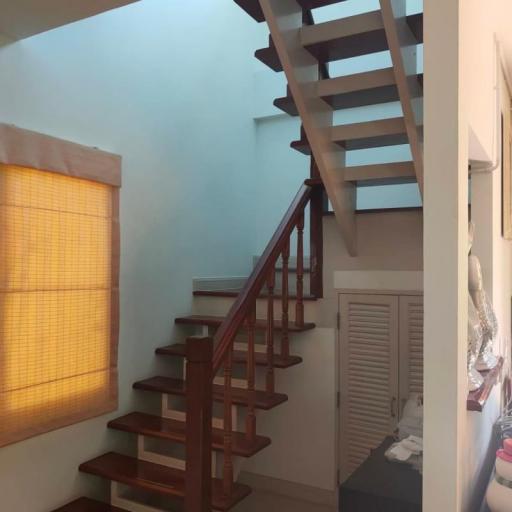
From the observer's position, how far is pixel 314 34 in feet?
7.97

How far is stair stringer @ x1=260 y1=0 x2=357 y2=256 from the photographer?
2291mm

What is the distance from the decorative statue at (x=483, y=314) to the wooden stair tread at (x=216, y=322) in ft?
3.78

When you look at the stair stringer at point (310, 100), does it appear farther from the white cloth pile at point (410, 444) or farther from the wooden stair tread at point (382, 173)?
the white cloth pile at point (410, 444)

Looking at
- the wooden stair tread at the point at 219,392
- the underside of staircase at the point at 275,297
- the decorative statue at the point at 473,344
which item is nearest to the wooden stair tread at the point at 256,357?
the underside of staircase at the point at 275,297

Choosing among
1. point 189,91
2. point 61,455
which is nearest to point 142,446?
point 61,455

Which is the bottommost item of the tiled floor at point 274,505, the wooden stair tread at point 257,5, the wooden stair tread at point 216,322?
the tiled floor at point 274,505

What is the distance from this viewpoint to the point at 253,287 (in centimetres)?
252

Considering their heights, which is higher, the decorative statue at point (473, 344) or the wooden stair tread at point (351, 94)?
the wooden stair tread at point (351, 94)

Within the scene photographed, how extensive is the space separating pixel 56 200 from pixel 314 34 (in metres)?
1.56

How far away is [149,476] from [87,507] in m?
0.37

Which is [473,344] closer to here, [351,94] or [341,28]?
[351,94]

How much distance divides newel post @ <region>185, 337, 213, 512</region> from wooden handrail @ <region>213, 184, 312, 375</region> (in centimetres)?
13

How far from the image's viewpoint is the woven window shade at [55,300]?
2258 millimetres

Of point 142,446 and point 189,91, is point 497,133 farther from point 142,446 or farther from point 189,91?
point 142,446
